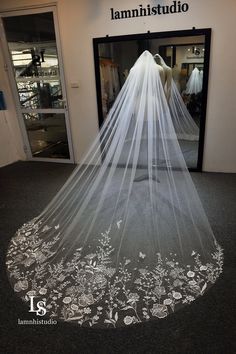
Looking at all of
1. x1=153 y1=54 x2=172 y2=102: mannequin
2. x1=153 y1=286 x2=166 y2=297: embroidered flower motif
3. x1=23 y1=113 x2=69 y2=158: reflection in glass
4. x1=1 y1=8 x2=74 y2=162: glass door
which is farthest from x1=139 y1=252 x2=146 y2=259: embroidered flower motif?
x1=23 y1=113 x2=69 y2=158: reflection in glass

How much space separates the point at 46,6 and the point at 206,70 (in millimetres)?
2289

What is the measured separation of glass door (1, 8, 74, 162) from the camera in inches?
141

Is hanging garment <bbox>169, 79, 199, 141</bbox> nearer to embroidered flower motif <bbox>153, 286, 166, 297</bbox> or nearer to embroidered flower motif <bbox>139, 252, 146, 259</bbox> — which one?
embroidered flower motif <bbox>139, 252, 146, 259</bbox>

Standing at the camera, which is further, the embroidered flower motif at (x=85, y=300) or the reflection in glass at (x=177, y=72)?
the reflection in glass at (x=177, y=72)

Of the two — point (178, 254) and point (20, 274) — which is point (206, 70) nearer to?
point (178, 254)

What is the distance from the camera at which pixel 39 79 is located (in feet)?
12.7

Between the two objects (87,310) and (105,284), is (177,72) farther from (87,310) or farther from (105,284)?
(87,310)

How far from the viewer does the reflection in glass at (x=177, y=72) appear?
10.1 feet

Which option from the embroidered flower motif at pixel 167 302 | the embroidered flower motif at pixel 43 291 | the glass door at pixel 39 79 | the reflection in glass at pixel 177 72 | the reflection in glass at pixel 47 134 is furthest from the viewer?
the reflection in glass at pixel 47 134

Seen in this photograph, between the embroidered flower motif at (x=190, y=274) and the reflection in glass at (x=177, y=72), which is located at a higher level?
the reflection in glass at (x=177, y=72)

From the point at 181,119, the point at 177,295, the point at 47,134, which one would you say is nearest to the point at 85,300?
the point at 177,295

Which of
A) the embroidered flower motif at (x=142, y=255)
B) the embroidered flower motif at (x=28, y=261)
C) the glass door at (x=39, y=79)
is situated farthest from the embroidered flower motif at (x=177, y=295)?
the glass door at (x=39, y=79)

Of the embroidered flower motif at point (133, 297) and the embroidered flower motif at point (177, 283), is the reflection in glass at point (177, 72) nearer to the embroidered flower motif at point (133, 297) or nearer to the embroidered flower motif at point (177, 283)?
the embroidered flower motif at point (177, 283)
